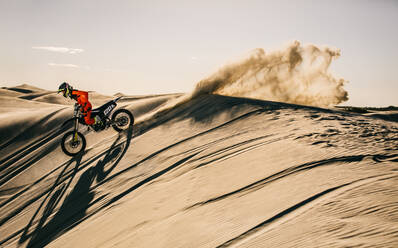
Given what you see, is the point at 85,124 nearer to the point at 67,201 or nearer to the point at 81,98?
the point at 81,98

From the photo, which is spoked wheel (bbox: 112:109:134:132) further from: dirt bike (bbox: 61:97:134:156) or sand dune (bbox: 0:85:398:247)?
sand dune (bbox: 0:85:398:247)

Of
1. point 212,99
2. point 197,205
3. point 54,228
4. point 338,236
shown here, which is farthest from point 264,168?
point 212,99

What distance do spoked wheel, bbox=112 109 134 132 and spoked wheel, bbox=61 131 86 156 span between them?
797mm

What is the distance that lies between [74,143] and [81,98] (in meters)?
0.97

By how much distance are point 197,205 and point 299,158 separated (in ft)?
4.09

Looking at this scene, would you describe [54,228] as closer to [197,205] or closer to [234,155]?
[197,205]

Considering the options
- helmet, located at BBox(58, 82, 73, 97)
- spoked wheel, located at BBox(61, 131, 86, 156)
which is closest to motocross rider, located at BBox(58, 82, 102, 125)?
helmet, located at BBox(58, 82, 73, 97)

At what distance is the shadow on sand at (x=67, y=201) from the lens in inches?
119

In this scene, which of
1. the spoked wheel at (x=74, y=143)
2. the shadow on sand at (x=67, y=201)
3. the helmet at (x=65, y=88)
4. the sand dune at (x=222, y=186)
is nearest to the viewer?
the sand dune at (x=222, y=186)

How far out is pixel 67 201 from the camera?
3588 mm

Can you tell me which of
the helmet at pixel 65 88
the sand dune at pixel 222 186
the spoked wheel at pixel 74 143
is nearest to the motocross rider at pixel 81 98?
the helmet at pixel 65 88

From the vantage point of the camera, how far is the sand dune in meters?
1.84

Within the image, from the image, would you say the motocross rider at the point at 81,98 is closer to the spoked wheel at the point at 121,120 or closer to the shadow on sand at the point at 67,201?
the spoked wheel at the point at 121,120

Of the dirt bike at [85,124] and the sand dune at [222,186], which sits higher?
the dirt bike at [85,124]
